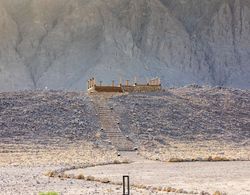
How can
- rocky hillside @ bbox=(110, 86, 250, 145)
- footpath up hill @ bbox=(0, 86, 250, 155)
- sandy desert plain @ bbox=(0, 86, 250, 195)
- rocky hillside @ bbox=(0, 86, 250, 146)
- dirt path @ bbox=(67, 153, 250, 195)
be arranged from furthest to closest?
rocky hillside @ bbox=(110, 86, 250, 145)
rocky hillside @ bbox=(0, 86, 250, 146)
footpath up hill @ bbox=(0, 86, 250, 155)
sandy desert plain @ bbox=(0, 86, 250, 195)
dirt path @ bbox=(67, 153, 250, 195)

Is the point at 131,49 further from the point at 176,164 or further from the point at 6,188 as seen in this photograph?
the point at 6,188

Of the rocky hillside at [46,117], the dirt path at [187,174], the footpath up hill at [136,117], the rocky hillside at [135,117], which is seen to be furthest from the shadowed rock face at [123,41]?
the dirt path at [187,174]

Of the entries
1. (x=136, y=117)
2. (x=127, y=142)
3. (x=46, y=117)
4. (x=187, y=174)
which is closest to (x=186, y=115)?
(x=136, y=117)

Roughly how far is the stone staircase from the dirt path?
3.91 meters

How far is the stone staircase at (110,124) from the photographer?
111 ft

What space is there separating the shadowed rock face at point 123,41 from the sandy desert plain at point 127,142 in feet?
71.1

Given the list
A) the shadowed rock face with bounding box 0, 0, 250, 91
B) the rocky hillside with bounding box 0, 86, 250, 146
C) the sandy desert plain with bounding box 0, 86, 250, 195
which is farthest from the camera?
→ the shadowed rock face with bounding box 0, 0, 250, 91

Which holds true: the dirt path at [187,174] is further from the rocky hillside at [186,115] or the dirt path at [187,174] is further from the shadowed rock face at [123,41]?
the shadowed rock face at [123,41]

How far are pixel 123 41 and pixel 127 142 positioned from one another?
35.4m

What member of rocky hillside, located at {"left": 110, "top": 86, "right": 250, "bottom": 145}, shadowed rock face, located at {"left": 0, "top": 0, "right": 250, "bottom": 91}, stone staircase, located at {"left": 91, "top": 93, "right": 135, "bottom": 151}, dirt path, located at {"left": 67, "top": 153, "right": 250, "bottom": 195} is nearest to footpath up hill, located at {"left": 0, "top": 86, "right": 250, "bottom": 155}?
rocky hillside, located at {"left": 110, "top": 86, "right": 250, "bottom": 145}

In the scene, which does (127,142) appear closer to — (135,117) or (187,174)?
(135,117)

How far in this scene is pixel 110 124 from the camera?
3741 cm

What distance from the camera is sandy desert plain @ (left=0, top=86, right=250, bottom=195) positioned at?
19688 mm

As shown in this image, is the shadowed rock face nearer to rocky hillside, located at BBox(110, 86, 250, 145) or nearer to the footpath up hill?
rocky hillside, located at BBox(110, 86, 250, 145)
